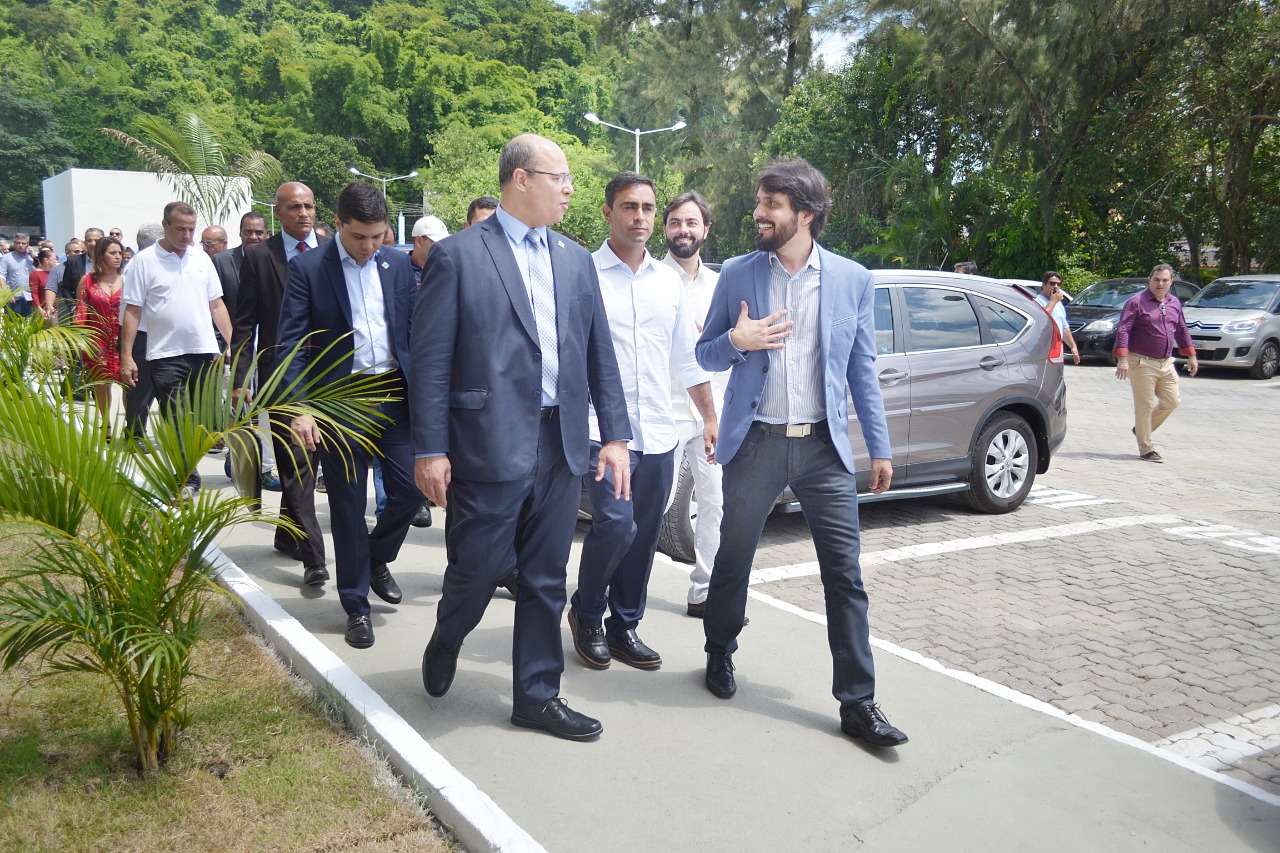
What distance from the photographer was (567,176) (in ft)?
13.1

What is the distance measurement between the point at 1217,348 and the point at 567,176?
19517mm

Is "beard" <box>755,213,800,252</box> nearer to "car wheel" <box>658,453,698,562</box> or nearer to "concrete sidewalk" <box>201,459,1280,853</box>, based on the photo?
"concrete sidewalk" <box>201,459,1280,853</box>

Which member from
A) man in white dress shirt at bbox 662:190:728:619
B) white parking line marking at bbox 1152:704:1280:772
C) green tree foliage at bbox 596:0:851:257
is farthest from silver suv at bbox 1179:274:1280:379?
green tree foliage at bbox 596:0:851:257

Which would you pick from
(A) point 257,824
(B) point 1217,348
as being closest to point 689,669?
(A) point 257,824

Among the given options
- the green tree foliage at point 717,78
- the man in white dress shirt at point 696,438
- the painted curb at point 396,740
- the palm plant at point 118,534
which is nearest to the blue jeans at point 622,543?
the man in white dress shirt at point 696,438

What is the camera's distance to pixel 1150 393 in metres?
11.2

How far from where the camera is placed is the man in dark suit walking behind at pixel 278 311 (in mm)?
5930

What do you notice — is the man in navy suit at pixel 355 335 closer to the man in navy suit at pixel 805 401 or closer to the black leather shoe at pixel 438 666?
the black leather shoe at pixel 438 666

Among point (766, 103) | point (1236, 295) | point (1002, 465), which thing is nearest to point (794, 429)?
point (1002, 465)

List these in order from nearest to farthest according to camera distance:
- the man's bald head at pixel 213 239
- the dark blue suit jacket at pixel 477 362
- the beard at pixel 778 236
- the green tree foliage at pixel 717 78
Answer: the dark blue suit jacket at pixel 477 362 → the beard at pixel 778 236 → the man's bald head at pixel 213 239 → the green tree foliage at pixel 717 78

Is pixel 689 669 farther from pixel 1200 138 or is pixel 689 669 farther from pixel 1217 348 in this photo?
pixel 1200 138

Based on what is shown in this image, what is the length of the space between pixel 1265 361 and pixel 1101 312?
3.51 m

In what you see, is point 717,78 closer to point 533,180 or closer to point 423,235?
point 423,235

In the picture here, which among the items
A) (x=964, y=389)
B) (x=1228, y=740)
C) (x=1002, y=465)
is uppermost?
(x=964, y=389)
